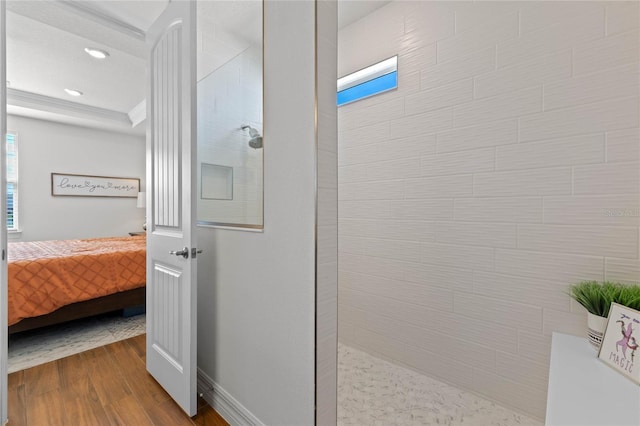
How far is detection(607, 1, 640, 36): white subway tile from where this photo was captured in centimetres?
125

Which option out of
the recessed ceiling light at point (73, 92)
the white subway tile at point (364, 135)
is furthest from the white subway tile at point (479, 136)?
the recessed ceiling light at point (73, 92)

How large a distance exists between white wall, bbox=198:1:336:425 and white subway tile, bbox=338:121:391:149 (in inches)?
41.9

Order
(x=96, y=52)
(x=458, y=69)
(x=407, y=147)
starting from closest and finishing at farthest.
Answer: (x=458, y=69)
(x=407, y=147)
(x=96, y=52)

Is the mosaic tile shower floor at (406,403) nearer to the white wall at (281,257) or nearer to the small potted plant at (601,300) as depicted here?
the white wall at (281,257)

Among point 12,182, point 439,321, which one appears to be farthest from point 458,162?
point 12,182

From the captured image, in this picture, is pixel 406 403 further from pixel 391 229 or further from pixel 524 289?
pixel 391 229

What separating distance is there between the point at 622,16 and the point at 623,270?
3.62ft

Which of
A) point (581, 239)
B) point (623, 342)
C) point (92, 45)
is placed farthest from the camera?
point (92, 45)

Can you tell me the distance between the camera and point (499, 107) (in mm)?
1615

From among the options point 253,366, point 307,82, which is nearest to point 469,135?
point 307,82

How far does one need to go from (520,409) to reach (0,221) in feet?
9.37

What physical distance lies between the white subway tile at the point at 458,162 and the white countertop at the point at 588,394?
1002 mm

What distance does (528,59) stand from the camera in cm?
152

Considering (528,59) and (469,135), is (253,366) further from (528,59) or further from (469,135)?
(528,59)
